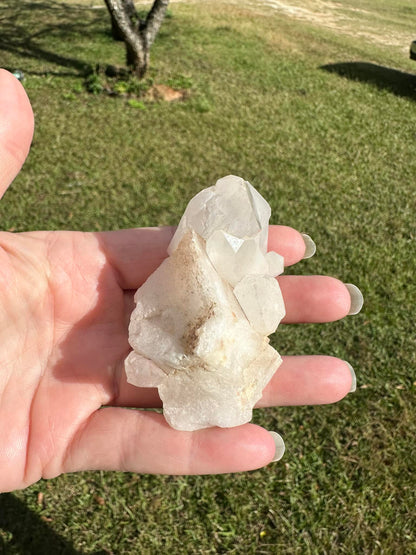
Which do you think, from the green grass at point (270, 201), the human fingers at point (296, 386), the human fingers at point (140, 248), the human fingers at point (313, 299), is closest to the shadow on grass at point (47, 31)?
the green grass at point (270, 201)

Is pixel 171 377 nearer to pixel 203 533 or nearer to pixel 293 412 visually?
pixel 203 533

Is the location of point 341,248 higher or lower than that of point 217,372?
lower

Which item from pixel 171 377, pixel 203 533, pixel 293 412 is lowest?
Result: pixel 203 533

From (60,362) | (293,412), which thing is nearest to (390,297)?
(293,412)

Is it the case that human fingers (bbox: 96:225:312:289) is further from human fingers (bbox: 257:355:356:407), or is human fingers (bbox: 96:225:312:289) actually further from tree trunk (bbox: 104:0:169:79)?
tree trunk (bbox: 104:0:169:79)

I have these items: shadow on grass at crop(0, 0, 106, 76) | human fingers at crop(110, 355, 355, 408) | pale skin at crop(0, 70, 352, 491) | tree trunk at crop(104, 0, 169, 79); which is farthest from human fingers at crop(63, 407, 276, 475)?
shadow on grass at crop(0, 0, 106, 76)
